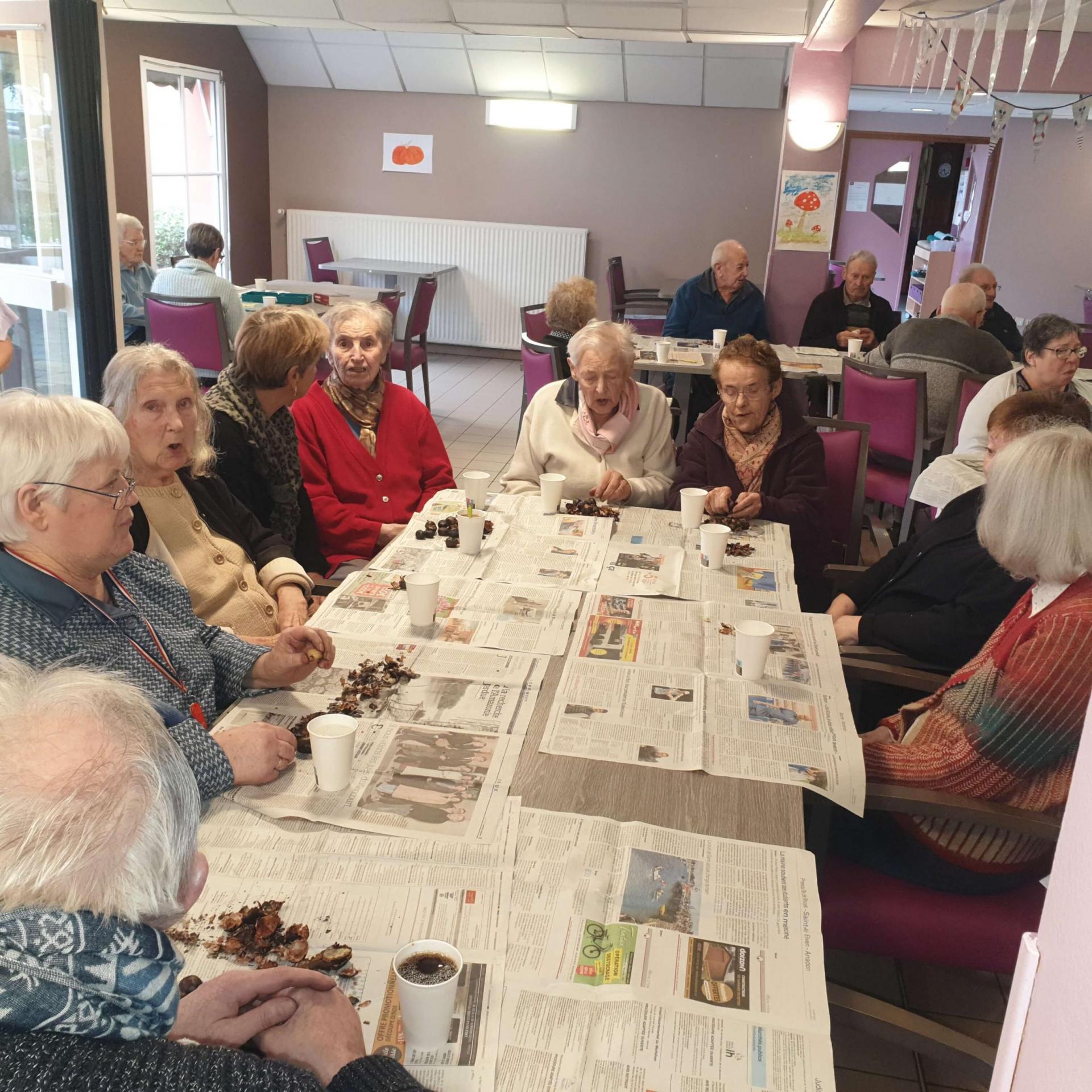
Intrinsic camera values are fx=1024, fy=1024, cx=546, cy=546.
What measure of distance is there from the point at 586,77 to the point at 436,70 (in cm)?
134

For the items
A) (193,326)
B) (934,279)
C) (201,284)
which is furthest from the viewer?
(934,279)

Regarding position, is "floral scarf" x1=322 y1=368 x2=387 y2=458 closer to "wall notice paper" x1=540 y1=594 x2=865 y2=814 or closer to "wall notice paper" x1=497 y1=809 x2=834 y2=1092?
"wall notice paper" x1=540 y1=594 x2=865 y2=814

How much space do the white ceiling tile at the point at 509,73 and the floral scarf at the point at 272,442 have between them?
6.82 meters

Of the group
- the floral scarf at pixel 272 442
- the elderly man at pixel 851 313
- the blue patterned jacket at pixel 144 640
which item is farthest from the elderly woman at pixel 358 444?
the elderly man at pixel 851 313

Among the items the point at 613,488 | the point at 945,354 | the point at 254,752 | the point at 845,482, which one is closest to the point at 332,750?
the point at 254,752

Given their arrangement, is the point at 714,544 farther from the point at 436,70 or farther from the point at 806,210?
the point at 436,70

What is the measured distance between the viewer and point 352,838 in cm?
145

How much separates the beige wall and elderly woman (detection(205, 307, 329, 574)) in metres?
6.85

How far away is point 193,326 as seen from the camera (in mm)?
5617

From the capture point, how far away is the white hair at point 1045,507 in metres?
1.85

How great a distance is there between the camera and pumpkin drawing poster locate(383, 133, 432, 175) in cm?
945

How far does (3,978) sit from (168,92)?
28.8 feet

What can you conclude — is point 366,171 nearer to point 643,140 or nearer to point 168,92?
point 168,92

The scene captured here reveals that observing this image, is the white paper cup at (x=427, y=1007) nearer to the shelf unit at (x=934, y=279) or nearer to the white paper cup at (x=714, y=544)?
the white paper cup at (x=714, y=544)
